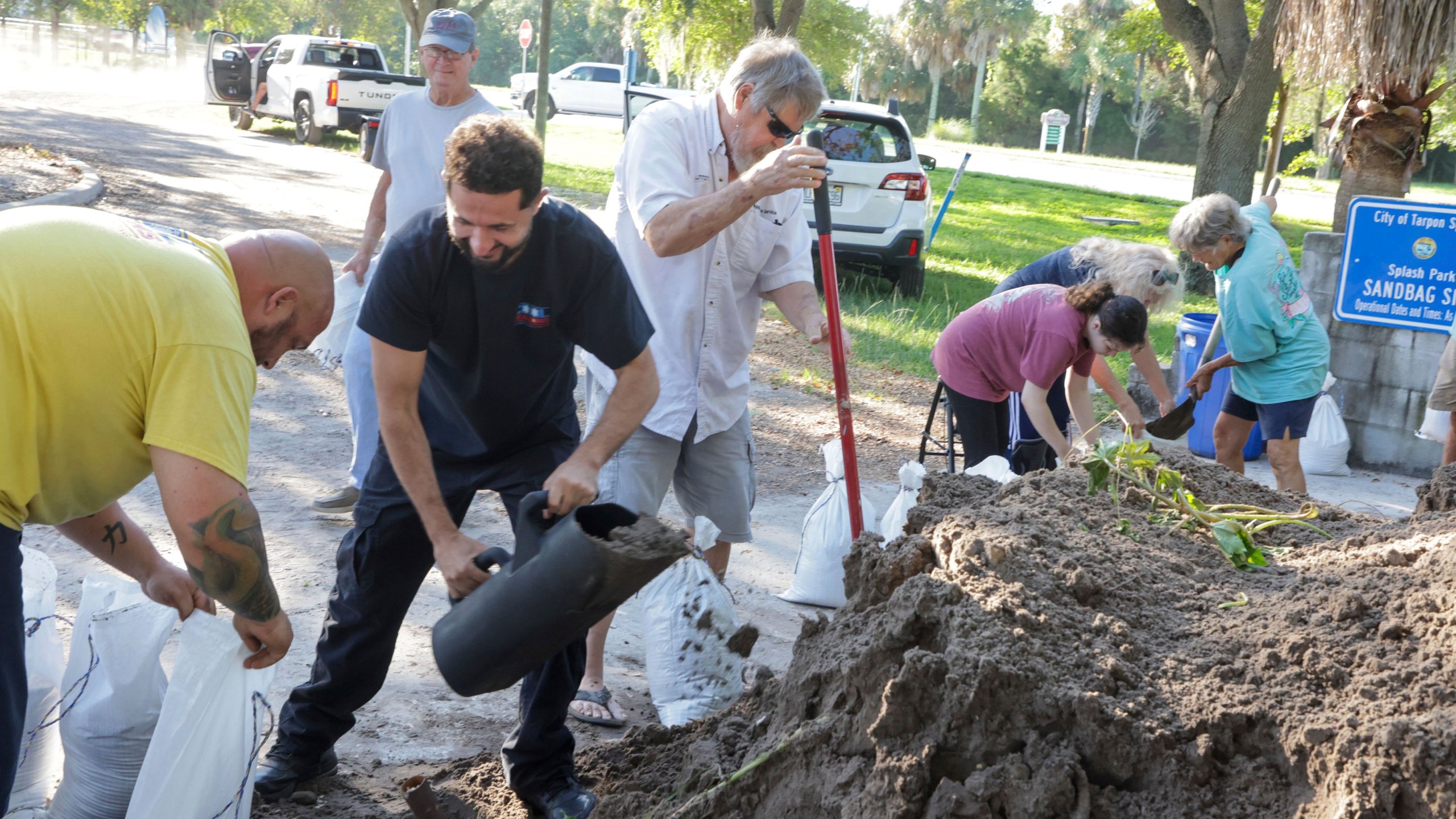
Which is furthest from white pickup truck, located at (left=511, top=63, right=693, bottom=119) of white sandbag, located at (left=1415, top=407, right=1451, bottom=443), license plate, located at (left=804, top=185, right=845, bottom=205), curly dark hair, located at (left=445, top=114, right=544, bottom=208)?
curly dark hair, located at (left=445, top=114, right=544, bottom=208)

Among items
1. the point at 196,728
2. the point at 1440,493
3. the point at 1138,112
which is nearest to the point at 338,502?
the point at 196,728

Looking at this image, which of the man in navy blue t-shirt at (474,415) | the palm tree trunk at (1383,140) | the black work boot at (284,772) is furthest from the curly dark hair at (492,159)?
the palm tree trunk at (1383,140)

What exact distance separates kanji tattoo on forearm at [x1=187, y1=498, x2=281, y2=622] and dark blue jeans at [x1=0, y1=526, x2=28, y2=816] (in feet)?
1.06

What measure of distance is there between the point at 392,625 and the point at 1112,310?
9.65ft

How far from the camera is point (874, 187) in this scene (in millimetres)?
10711

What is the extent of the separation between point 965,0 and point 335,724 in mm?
58764

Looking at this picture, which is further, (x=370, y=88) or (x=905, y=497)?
(x=370, y=88)

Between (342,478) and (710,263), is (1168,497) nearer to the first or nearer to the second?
(710,263)

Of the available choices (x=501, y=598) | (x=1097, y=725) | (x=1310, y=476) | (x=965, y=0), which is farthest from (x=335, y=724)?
(x=965, y=0)

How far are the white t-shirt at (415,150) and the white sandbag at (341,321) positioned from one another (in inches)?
10.6

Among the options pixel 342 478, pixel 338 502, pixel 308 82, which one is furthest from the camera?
pixel 308 82

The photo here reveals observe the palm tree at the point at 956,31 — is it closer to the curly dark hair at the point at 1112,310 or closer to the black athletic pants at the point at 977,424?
the black athletic pants at the point at 977,424

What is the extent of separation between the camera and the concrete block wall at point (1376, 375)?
7223mm

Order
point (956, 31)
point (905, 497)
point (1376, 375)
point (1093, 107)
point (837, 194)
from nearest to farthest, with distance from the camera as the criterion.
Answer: point (905, 497)
point (1376, 375)
point (837, 194)
point (1093, 107)
point (956, 31)
